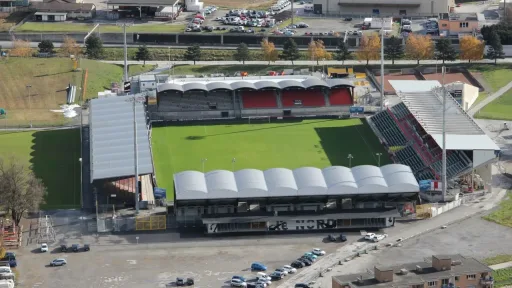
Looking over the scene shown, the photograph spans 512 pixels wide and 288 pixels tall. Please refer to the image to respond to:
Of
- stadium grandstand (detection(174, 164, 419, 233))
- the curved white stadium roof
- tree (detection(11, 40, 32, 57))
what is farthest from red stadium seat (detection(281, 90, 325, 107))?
tree (detection(11, 40, 32, 57))

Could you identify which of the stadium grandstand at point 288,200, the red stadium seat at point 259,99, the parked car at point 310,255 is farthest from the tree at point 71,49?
the parked car at point 310,255

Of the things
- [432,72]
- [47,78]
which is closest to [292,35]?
[432,72]

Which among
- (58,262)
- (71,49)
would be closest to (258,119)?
(71,49)

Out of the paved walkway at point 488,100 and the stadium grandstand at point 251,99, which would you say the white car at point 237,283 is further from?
the paved walkway at point 488,100

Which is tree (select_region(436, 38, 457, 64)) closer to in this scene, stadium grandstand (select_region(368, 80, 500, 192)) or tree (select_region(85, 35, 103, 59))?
→ stadium grandstand (select_region(368, 80, 500, 192))

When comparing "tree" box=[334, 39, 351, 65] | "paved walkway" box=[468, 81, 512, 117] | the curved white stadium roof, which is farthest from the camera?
"tree" box=[334, 39, 351, 65]

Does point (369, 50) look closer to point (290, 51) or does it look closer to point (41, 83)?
point (290, 51)
